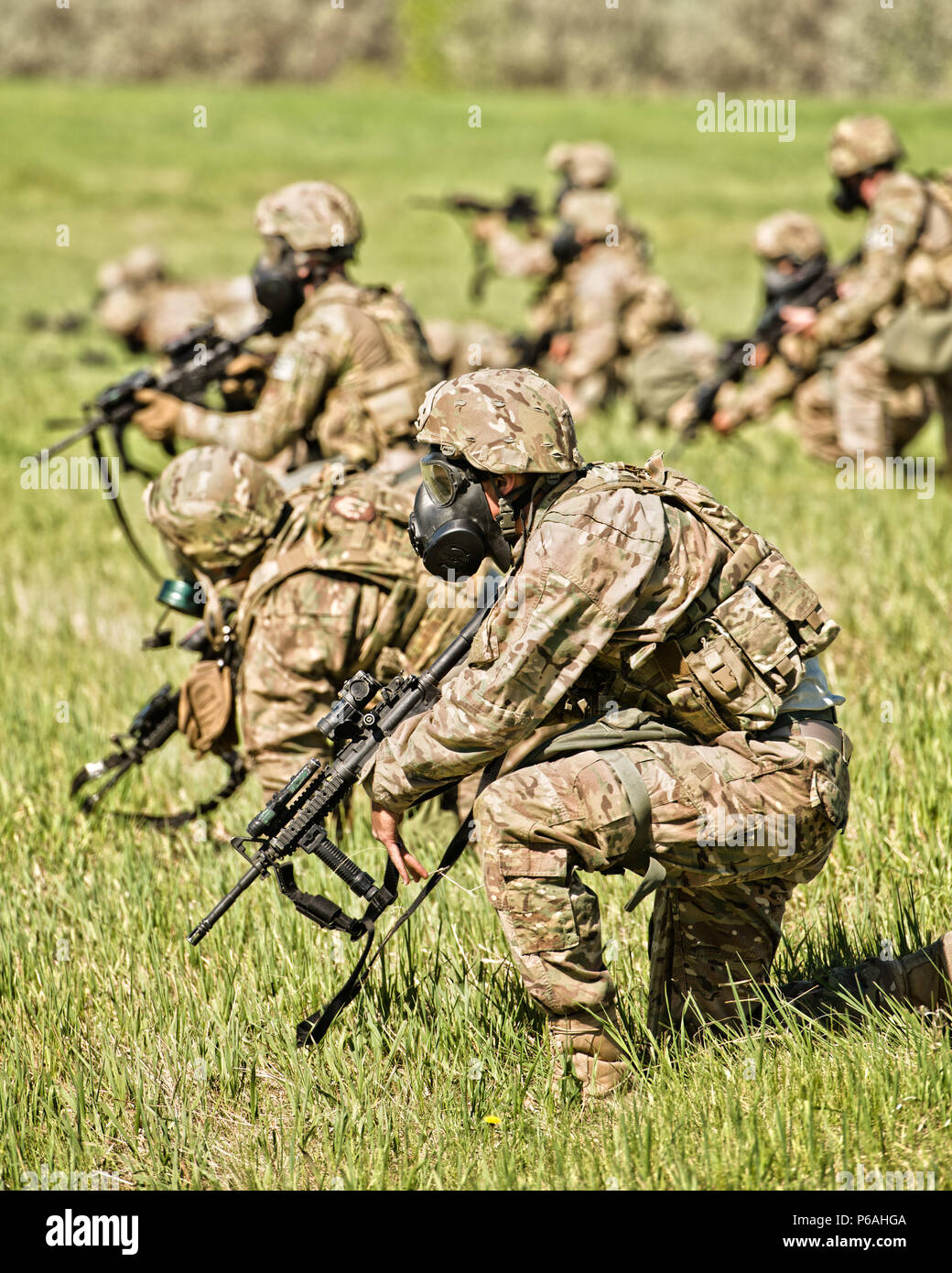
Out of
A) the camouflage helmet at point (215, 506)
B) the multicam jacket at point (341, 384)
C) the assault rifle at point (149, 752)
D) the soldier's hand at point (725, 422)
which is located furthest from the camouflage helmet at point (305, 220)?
the soldier's hand at point (725, 422)

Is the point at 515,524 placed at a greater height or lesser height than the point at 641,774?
greater

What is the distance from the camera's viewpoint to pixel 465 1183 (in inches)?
132

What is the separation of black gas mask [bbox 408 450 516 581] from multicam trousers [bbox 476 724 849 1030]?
0.54 meters

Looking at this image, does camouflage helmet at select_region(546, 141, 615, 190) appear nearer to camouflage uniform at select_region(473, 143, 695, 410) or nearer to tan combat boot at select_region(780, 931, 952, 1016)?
camouflage uniform at select_region(473, 143, 695, 410)

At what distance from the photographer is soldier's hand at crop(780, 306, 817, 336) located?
379 inches

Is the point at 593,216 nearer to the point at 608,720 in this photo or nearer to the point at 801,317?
the point at 801,317

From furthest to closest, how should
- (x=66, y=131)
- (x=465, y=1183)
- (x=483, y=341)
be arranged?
1. (x=66, y=131)
2. (x=483, y=341)
3. (x=465, y=1183)

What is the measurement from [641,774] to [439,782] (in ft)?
1.56

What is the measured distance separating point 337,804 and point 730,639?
3.42 feet

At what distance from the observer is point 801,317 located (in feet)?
31.7

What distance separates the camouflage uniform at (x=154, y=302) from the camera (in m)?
15.9

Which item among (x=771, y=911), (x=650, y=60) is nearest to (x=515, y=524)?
(x=771, y=911)
